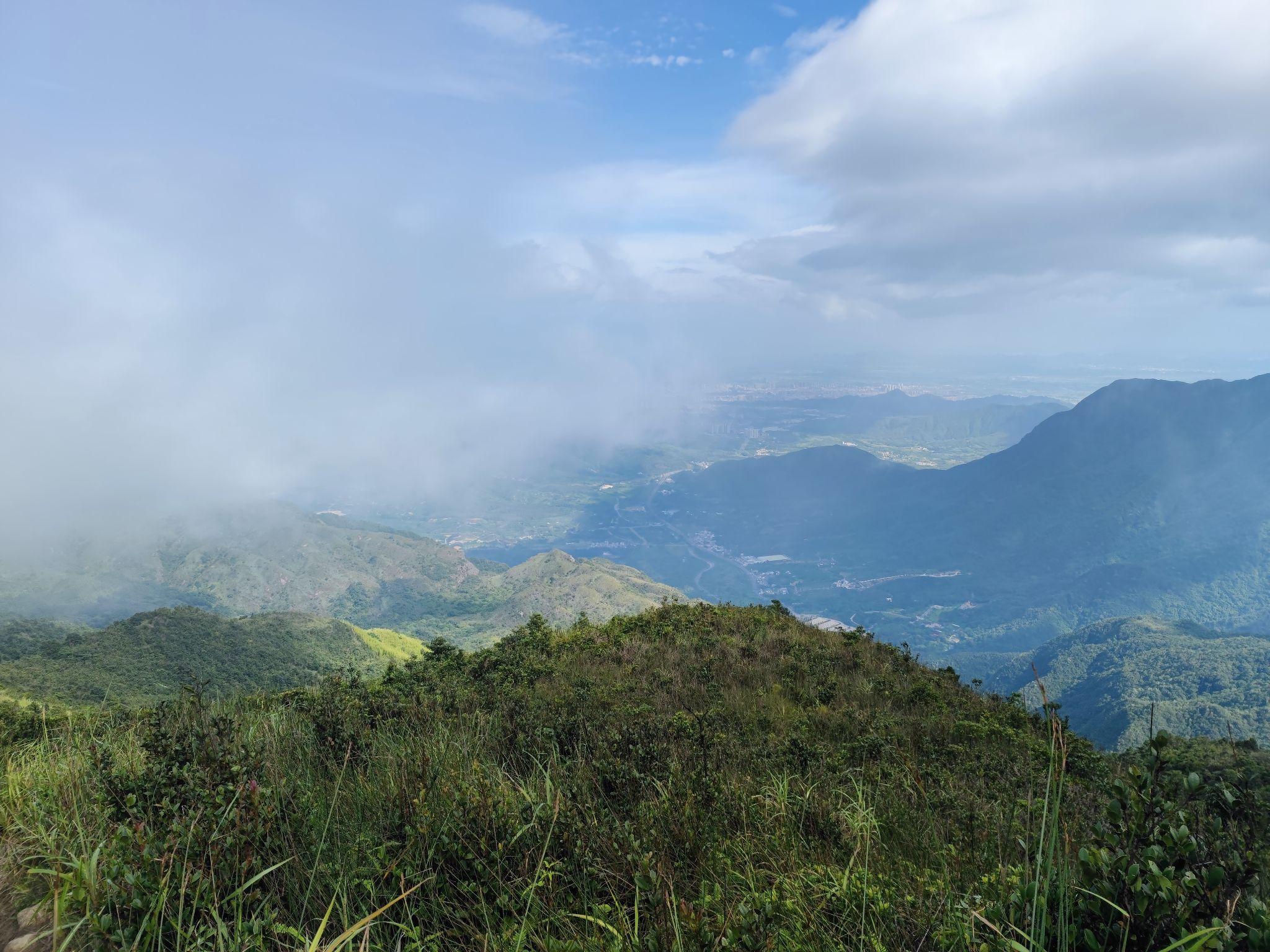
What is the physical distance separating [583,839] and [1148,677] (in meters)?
120

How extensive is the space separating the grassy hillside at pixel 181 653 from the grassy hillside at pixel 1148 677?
77.7 metres

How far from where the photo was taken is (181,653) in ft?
241

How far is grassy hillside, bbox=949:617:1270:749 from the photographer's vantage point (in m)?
64.2

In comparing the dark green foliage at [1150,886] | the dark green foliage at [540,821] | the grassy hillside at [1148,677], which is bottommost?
the grassy hillside at [1148,677]

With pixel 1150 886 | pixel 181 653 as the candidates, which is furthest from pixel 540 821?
pixel 181 653

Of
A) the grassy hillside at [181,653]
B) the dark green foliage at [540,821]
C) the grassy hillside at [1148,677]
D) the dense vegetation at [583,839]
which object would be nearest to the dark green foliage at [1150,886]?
the dense vegetation at [583,839]

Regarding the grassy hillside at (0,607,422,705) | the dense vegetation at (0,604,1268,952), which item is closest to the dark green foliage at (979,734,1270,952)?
the dense vegetation at (0,604,1268,952)

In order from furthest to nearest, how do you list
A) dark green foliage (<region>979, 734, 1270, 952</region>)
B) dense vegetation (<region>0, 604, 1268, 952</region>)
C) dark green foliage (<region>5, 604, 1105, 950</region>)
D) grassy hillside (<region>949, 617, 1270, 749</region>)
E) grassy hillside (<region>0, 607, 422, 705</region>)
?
grassy hillside (<region>949, 617, 1270, 749</region>), grassy hillside (<region>0, 607, 422, 705</region>), dark green foliage (<region>5, 604, 1105, 950</region>), dense vegetation (<region>0, 604, 1268, 952</region>), dark green foliage (<region>979, 734, 1270, 952</region>)

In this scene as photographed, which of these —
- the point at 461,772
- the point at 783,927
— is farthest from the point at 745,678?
the point at 783,927

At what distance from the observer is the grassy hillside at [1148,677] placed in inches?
2530

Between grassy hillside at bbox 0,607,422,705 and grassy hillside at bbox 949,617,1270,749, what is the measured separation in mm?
77659

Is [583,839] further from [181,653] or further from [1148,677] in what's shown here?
[1148,677]

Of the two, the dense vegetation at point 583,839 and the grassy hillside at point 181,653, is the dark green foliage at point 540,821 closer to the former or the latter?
the dense vegetation at point 583,839

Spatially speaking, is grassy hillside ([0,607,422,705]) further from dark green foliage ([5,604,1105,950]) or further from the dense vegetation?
the dense vegetation
